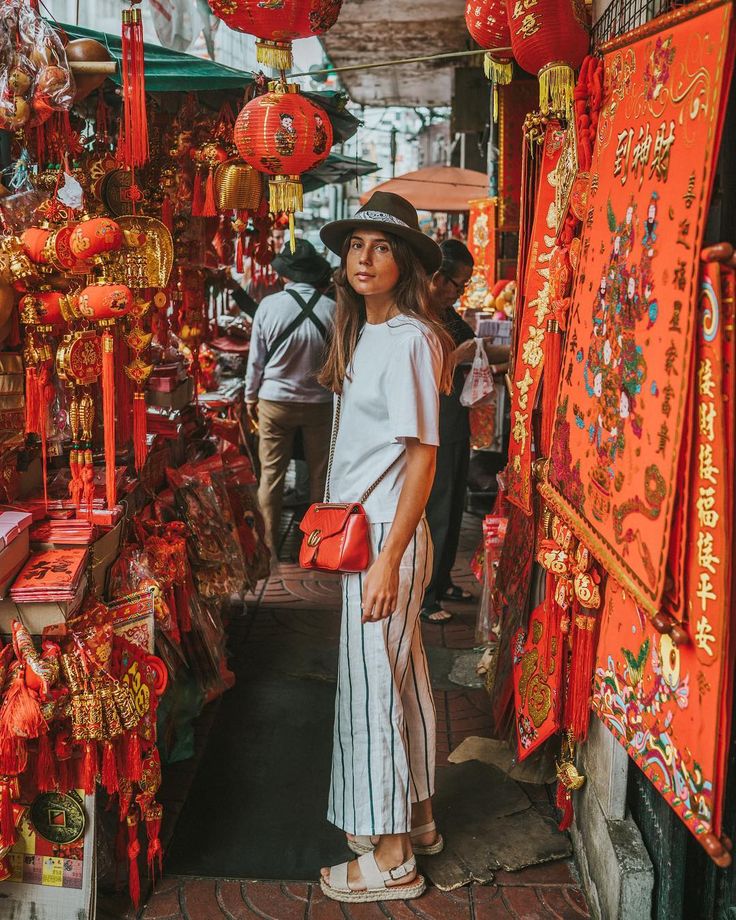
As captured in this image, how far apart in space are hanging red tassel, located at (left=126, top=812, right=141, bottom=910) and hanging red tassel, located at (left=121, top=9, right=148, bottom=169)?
1986 mm

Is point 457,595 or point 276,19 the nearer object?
point 276,19

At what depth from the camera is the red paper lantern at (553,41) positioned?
253cm

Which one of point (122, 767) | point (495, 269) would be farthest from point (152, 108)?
point (495, 269)

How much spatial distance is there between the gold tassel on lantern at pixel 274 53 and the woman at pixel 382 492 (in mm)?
865

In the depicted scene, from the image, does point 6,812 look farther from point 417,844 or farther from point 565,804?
point 565,804

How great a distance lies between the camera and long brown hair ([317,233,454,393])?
2.53 m

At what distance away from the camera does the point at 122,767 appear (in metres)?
2.43

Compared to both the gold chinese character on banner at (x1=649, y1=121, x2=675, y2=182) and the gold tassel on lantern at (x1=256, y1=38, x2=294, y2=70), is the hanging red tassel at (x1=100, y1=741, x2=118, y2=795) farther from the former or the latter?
the gold tassel on lantern at (x1=256, y1=38, x2=294, y2=70)

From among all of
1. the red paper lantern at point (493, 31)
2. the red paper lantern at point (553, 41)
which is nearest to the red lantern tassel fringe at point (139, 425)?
the red paper lantern at point (553, 41)

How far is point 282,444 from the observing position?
5.64 metres

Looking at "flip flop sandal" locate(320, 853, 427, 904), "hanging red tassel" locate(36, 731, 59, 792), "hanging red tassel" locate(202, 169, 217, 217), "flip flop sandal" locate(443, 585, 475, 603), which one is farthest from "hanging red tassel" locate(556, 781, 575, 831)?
"hanging red tassel" locate(202, 169, 217, 217)

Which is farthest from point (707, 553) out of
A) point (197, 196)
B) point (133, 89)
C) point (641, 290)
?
point (197, 196)

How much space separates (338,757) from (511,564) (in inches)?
40.7

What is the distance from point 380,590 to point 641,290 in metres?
1.09
